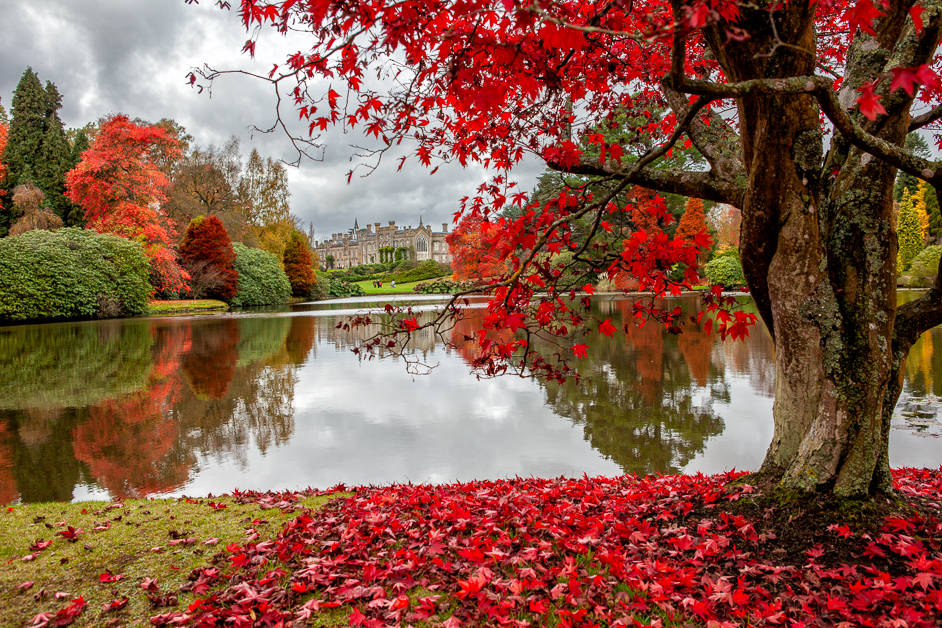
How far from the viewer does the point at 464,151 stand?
3.84 m

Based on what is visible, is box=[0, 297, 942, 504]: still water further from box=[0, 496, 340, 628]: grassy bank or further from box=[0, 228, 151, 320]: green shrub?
box=[0, 228, 151, 320]: green shrub

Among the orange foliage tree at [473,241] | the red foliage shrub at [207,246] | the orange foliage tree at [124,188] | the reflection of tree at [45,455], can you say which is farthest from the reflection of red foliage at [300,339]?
the red foliage shrub at [207,246]

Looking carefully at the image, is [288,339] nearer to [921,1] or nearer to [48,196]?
[921,1]

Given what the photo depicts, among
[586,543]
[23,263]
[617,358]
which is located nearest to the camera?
[586,543]

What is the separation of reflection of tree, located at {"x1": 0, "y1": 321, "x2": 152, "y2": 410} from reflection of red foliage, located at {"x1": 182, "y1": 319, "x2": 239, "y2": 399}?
2.80 ft

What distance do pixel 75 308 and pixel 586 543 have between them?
26.4m

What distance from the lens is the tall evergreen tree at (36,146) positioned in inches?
1190

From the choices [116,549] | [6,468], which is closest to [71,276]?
[6,468]

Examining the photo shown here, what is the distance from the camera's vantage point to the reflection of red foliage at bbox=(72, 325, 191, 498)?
485 cm

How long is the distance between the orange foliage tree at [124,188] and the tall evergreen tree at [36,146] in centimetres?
738

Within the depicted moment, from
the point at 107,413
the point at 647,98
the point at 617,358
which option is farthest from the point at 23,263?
the point at 647,98

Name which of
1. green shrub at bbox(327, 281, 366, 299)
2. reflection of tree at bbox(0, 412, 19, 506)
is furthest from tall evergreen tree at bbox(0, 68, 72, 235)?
reflection of tree at bbox(0, 412, 19, 506)

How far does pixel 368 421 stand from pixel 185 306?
983 inches

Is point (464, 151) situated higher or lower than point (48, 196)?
lower
